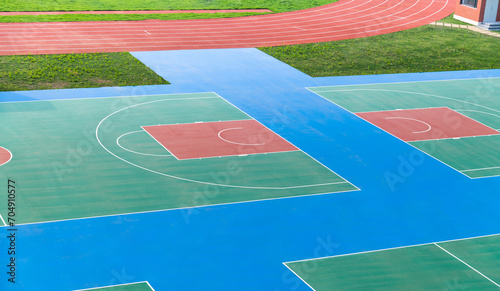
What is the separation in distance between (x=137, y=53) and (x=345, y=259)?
2022cm

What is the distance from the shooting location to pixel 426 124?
24.9 metres

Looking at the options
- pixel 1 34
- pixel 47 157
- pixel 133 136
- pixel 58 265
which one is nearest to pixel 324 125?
pixel 133 136

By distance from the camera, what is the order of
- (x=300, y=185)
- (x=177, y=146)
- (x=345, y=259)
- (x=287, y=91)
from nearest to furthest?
(x=345, y=259) → (x=300, y=185) → (x=177, y=146) → (x=287, y=91)

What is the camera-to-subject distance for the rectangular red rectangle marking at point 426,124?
24.0 metres

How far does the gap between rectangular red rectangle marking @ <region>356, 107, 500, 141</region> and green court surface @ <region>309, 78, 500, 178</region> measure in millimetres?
312

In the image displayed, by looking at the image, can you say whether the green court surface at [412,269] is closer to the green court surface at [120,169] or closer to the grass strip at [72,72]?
the green court surface at [120,169]

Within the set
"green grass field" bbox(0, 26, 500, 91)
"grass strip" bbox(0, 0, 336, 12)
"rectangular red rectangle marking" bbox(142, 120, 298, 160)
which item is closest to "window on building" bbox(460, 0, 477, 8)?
"green grass field" bbox(0, 26, 500, 91)

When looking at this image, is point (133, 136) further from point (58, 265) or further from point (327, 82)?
point (327, 82)

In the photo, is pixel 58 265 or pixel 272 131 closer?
pixel 58 265

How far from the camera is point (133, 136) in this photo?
22.6 meters

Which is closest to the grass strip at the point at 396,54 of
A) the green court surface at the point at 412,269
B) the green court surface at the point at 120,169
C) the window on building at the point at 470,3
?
the window on building at the point at 470,3

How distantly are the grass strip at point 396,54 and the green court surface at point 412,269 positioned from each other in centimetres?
1575

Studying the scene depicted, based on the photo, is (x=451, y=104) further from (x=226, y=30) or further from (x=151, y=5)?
(x=151, y=5)

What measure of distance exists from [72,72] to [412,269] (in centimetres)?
1862
